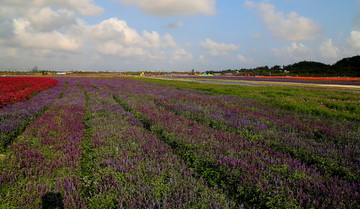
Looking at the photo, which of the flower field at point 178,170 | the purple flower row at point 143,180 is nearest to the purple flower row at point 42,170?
the flower field at point 178,170

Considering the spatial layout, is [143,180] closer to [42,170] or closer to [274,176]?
[42,170]

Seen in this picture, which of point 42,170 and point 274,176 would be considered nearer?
Answer: point 274,176

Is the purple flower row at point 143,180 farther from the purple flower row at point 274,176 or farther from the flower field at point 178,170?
the purple flower row at point 274,176

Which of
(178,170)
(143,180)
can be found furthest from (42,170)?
(178,170)

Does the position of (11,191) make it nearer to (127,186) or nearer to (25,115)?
(127,186)

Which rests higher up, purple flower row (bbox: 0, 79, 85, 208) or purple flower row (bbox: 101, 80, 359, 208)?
purple flower row (bbox: 101, 80, 359, 208)

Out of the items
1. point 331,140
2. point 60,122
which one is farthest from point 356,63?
point 60,122

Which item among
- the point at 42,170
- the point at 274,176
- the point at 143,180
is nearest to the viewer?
the point at 143,180

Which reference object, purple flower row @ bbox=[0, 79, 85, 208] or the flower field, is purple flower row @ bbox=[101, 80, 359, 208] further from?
purple flower row @ bbox=[0, 79, 85, 208]

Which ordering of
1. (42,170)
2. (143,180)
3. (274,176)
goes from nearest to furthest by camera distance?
(143,180)
(274,176)
(42,170)

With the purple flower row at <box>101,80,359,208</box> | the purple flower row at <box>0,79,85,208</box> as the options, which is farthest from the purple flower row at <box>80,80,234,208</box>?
the purple flower row at <box>101,80,359,208</box>

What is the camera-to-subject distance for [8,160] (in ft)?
14.5

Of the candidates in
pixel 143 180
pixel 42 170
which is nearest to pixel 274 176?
pixel 143 180

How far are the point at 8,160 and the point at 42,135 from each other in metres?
1.93
